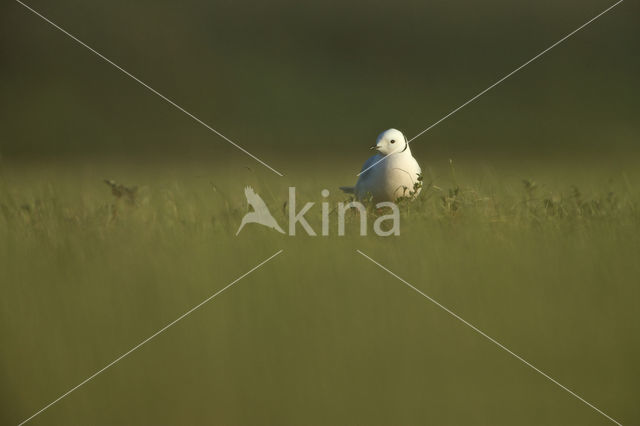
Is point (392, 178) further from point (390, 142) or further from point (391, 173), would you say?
point (390, 142)

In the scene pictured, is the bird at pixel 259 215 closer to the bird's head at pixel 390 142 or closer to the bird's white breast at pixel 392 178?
the bird's white breast at pixel 392 178

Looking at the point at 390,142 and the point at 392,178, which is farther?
the point at 390,142

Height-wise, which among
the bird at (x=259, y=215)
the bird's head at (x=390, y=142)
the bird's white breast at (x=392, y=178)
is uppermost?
the bird's head at (x=390, y=142)

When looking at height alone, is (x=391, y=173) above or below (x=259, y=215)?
above

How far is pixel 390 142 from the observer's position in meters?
4.27

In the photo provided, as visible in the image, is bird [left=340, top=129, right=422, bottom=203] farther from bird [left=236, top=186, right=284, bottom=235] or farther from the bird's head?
bird [left=236, top=186, right=284, bottom=235]

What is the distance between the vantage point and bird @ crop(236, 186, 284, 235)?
146 inches

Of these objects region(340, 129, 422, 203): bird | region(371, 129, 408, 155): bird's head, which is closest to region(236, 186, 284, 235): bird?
region(340, 129, 422, 203): bird

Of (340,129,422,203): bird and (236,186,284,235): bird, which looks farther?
(340,129,422,203): bird

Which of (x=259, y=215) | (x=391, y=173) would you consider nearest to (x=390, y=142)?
(x=391, y=173)

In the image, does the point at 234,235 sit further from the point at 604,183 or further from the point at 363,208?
the point at 604,183

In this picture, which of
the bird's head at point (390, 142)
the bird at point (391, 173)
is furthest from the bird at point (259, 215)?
the bird's head at point (390, 142)

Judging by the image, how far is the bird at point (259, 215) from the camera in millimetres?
3719

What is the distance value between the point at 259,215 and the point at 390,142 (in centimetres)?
94
